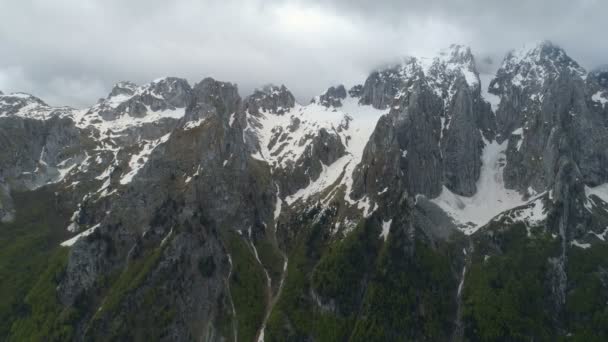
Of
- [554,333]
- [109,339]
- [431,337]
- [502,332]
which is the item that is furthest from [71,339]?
[554,333]

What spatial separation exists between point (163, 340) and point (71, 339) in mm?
38663

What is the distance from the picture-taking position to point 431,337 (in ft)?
655

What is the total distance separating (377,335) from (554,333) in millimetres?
74863

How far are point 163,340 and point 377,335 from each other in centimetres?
9109

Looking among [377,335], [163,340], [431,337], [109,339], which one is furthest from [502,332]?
[109,339]

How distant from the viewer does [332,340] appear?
199m

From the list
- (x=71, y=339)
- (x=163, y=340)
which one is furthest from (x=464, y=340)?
(x=71, y=339)

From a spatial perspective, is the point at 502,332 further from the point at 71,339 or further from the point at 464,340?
the point at 71,339

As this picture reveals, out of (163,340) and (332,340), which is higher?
(332,340)

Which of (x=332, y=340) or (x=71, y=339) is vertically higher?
(x=332, y=340)

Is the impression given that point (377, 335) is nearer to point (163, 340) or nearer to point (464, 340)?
point (464, 340)

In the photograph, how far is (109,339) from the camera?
646 ft

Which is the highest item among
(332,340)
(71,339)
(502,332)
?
(502,332)

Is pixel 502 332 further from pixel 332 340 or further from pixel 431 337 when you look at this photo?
pixel 332 340
